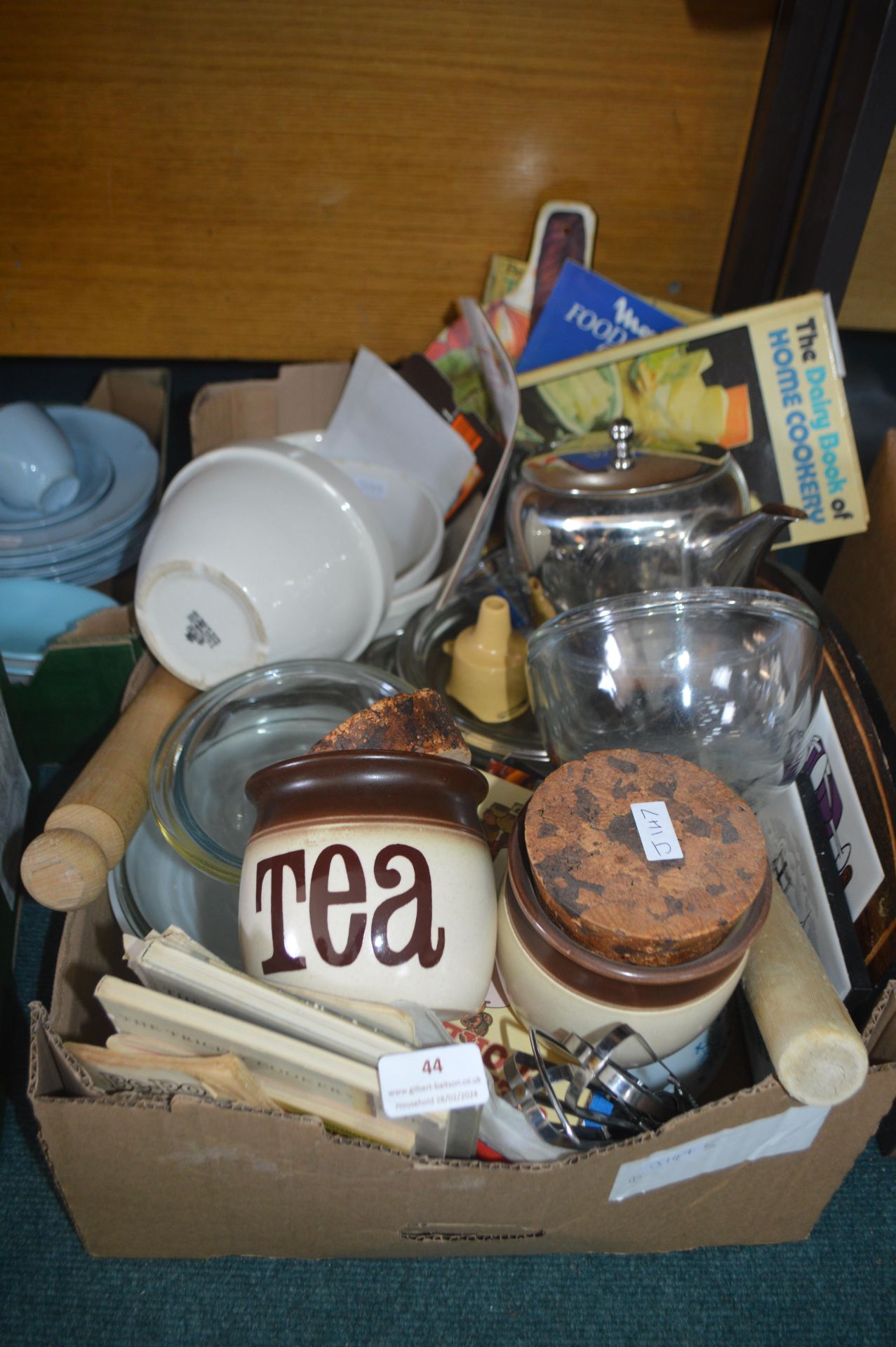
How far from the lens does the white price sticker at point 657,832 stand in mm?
508

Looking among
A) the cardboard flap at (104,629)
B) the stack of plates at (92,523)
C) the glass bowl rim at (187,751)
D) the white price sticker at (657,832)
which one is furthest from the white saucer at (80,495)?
the white price sticker at (657,832)

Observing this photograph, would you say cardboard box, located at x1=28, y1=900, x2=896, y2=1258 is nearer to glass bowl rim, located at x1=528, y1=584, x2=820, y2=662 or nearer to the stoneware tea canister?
the stoneware tea canister

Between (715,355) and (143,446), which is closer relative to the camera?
(715,355)

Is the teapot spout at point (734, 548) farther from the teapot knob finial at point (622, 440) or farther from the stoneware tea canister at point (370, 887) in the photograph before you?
the stoneware tea canister at point (370, 887)

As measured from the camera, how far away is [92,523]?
0.92 metres

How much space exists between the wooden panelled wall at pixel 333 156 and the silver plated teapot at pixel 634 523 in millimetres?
352

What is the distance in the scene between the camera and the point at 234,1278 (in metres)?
0.59

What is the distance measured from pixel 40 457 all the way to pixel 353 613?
35 centimetres

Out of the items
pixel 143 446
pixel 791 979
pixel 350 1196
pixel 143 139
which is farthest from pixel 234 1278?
pixel 143 139

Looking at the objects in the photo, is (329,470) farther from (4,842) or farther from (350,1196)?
(350,1196)

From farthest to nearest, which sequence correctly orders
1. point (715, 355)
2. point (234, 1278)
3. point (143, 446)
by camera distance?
point (143, 446) < point (715, 355) < point (234, 1278)

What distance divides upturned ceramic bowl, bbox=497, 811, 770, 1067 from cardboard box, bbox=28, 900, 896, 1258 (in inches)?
1.8

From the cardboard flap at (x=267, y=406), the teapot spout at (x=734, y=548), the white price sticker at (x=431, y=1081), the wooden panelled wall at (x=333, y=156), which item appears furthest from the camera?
the cardboard flap at (x=267, y=406)

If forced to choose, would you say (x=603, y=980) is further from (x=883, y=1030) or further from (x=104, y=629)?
(x=104, y=629)
